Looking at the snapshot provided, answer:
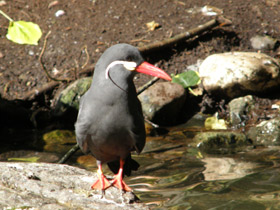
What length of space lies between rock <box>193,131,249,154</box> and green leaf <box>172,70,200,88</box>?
134cm

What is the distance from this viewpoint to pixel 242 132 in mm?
5719

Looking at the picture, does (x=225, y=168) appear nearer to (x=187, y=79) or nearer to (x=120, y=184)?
(x=120, y=184)

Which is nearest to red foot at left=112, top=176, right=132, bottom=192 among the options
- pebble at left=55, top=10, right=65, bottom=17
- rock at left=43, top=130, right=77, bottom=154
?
rock at left=43, top=130, right=77, bottom=154

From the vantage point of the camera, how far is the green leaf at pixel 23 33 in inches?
108

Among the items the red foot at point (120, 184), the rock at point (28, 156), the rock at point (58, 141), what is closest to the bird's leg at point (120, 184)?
the red foot at point (120, 184)

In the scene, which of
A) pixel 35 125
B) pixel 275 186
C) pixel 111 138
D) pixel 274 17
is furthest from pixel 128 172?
pixel 274 17

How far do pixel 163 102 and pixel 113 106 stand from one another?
10.3ft

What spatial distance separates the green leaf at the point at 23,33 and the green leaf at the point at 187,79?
393 cm

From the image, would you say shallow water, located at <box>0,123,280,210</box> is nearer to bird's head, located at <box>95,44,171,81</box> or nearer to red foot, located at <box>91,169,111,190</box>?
red foot, located at <box>91,169,111,190</box>

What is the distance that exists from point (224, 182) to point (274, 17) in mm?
4822

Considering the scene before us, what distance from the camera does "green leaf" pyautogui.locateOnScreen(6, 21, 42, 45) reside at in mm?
2746

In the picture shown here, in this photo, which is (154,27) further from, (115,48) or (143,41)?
(115,48)

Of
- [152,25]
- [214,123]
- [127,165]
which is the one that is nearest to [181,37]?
[152,25]

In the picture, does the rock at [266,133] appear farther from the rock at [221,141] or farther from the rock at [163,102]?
the rock at [163,102]
